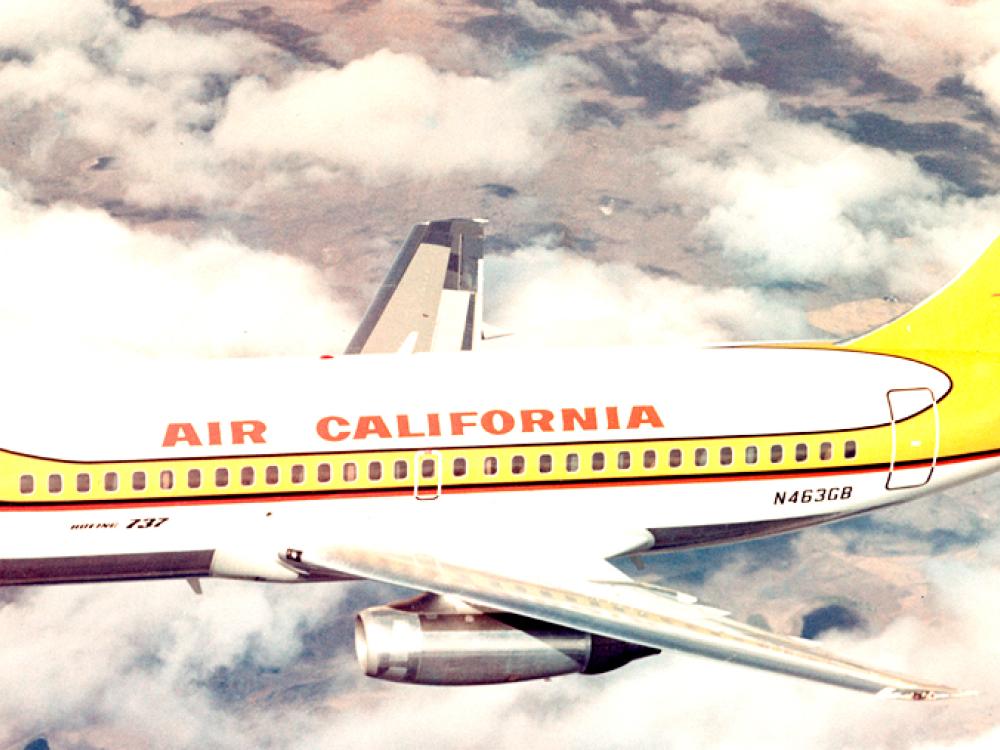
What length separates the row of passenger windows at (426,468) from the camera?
39.8 metres

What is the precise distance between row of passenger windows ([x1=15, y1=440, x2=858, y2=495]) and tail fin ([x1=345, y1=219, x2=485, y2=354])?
11793 millimetres

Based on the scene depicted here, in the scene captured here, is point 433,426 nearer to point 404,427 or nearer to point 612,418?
point 404,427

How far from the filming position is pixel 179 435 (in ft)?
131

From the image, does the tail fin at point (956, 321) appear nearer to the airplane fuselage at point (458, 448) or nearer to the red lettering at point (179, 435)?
the airplane fuselage at point (458, 448)

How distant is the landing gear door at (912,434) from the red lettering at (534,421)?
1042 centimetres

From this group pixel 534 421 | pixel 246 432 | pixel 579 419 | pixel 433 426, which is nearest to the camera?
pixel 246 432

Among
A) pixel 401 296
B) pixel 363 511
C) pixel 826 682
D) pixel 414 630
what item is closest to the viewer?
pixel 826 682

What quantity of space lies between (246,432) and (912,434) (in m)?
19.5

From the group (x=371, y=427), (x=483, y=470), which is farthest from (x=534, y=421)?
(x=371, y=427)

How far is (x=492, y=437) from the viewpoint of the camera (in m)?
41.3

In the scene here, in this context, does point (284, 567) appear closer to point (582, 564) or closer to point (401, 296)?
point (582, 564)

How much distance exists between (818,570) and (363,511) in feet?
320

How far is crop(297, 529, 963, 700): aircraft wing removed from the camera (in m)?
33.7

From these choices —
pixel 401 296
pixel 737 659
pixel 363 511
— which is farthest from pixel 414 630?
pixel 401 296
